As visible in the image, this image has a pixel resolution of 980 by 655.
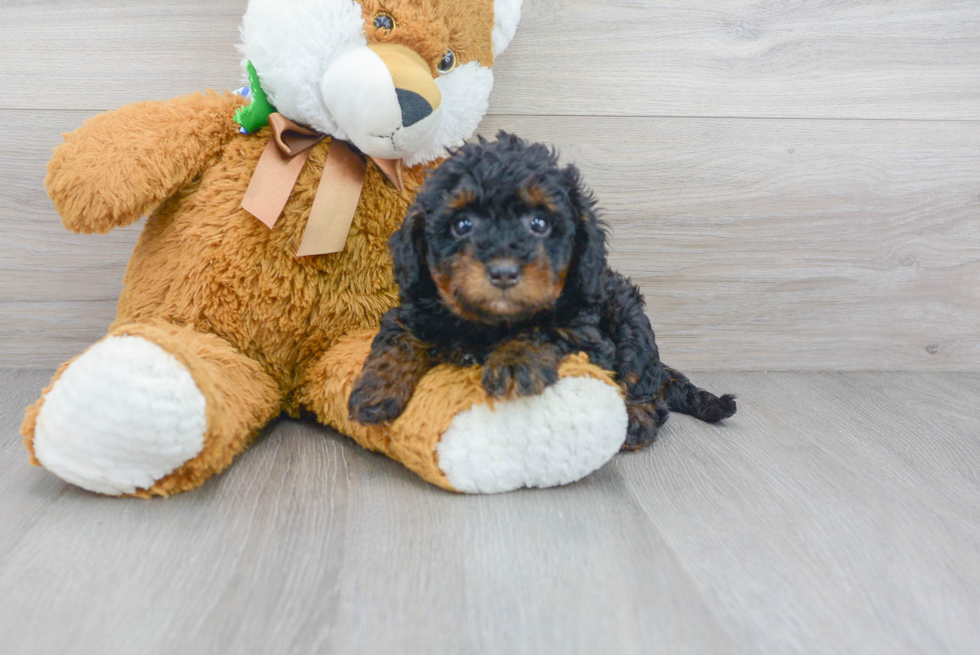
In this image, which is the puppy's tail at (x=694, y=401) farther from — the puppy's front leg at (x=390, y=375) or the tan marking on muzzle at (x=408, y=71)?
the tan marking on muzzle at (x=408, y=71)

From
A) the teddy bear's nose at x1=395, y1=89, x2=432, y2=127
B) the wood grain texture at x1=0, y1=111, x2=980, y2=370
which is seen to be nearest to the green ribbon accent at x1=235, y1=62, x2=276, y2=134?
the teddy bear's nose at x1=395, y1=89, x2=432, y2=127

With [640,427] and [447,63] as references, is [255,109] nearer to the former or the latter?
[447,63]

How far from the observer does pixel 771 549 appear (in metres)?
1.07

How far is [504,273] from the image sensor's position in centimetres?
106

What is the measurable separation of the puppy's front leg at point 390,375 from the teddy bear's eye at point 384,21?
0.53 metres

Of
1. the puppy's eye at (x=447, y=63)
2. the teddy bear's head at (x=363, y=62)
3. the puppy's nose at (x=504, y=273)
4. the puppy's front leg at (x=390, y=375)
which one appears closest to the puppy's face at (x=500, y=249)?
the puppy's nose at (x=504, y=273)

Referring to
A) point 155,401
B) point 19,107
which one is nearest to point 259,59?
point 155,401

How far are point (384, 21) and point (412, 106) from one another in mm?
181

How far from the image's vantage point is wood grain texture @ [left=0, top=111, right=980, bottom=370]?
1777mm

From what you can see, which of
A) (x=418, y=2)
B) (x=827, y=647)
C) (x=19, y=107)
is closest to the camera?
(x=827, y=647)

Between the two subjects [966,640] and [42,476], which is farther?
[42,476]

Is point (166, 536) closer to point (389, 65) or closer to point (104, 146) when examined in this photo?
point (104, 146)

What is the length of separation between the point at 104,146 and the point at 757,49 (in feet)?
4.89

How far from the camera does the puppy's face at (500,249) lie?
108cm
